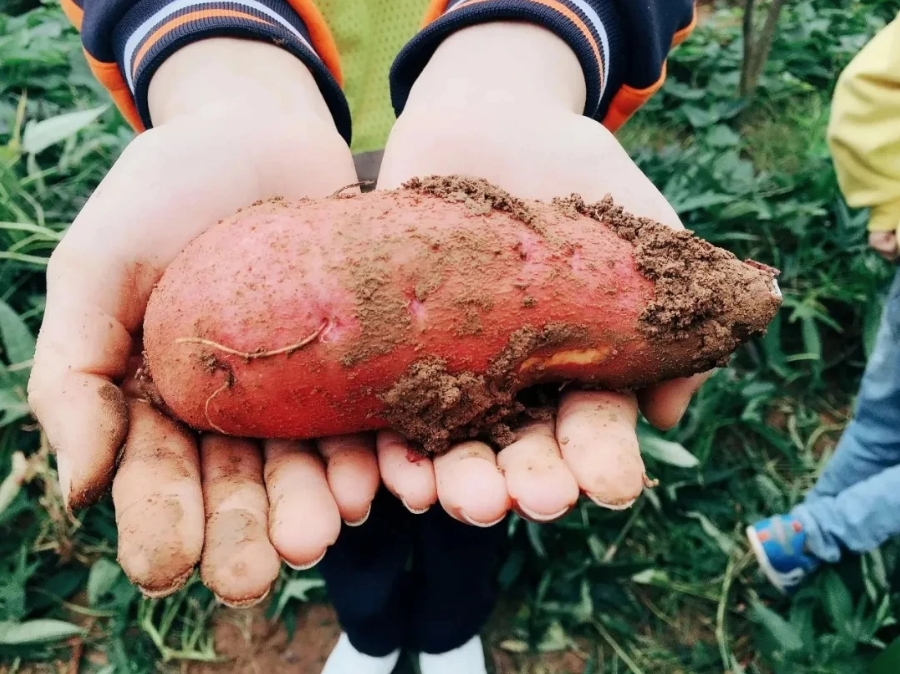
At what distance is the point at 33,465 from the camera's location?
1.80m

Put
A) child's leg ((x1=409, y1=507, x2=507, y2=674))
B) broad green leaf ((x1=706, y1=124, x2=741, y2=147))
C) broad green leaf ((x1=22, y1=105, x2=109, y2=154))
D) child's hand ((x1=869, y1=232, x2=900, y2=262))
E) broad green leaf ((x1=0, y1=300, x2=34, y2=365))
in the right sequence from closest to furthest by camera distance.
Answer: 1. child's leg ((x1=409, y1=507, x2=507, y2=674))
2. child's hand ((x1=869, y1=232, x2=900, y2=262))
3. broad green leaf ((x1=0, y1=300, x2=34, y2=365))
4. broad green leaf ((x1=22, y1=105, x2=109, y2=154))
5. broad green leaf ((x1=706, y1=124, x2=741, y2=147))

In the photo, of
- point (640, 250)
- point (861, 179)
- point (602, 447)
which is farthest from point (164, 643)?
point (861, 179)

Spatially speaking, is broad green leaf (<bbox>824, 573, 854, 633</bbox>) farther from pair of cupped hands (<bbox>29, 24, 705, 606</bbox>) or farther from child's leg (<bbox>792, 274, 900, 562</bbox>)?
pair of cupped hands (<bbox>29, 24, 705, 606</bbox>)

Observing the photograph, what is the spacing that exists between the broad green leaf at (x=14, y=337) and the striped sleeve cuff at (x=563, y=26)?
1.16 meters

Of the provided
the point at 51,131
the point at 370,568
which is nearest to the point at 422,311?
the point at 370,568

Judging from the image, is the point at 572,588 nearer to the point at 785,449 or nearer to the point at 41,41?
the point at 785,449

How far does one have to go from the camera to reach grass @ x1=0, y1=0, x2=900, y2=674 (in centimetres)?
178

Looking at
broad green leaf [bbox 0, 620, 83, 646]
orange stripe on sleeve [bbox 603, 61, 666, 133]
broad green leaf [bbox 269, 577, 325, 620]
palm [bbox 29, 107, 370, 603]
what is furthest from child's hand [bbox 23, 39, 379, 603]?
broad green leaf [bbox 0, 620, 83, 646]

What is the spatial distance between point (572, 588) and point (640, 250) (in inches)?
40.6

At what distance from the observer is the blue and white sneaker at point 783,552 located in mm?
1842

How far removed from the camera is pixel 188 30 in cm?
145

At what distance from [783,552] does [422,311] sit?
50.7 inches

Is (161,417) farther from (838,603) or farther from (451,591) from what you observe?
(838,603)

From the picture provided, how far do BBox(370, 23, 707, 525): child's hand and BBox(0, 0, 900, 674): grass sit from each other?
78 cm
